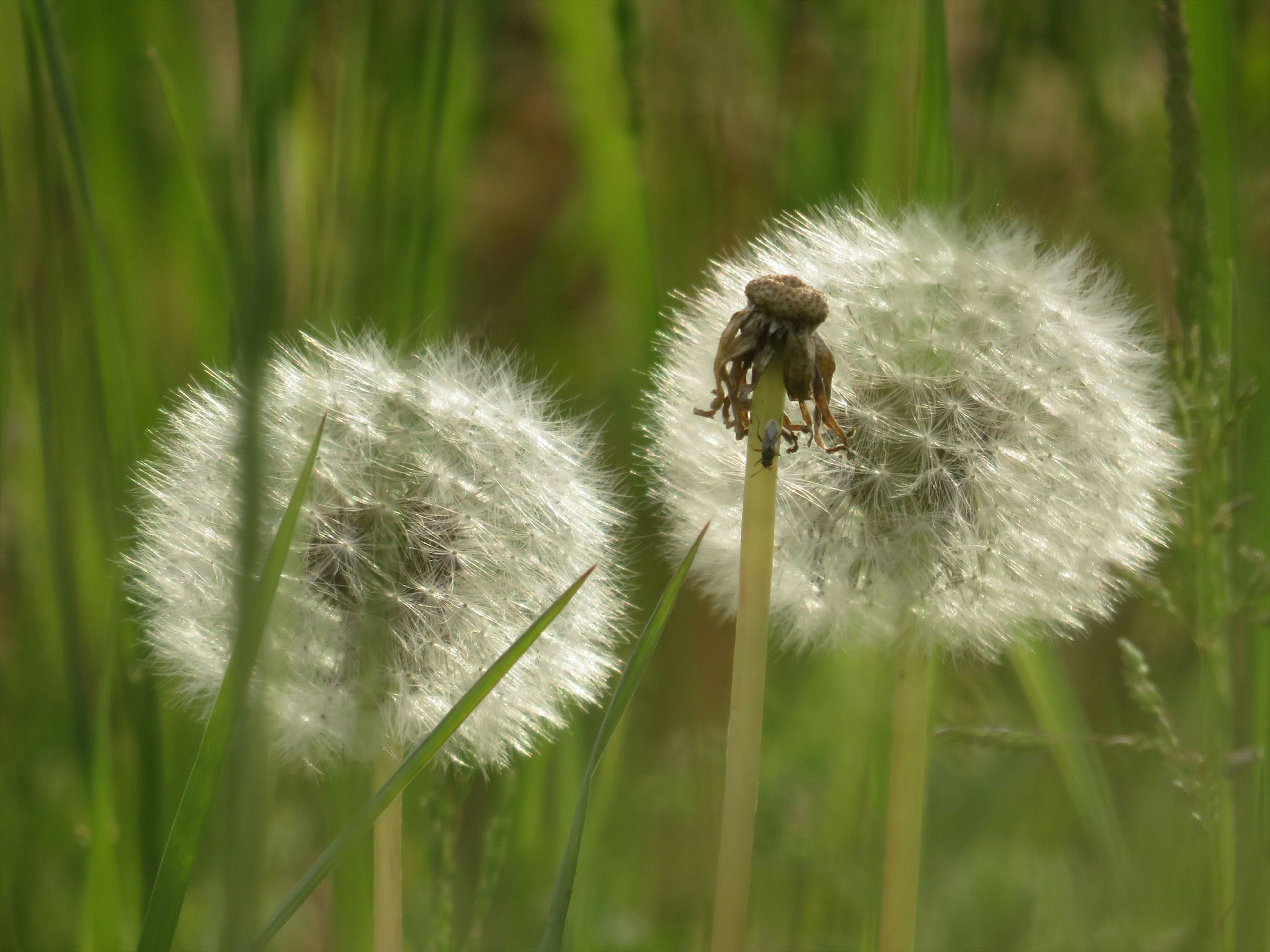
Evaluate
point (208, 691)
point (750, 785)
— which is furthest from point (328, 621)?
point (750, 785)

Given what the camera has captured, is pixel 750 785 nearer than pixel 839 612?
Yes

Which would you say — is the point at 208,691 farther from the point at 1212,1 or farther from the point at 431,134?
the point at 1212,1

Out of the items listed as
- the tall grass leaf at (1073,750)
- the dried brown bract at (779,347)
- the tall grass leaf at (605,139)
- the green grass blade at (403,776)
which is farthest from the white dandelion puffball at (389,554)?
the tall grass leaf at (1073,750)

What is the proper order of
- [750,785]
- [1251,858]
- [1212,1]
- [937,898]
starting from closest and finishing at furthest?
[750,785] → [1251,858] → [1212,1] → [937,898]

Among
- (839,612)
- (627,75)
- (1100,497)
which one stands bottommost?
(839,612)

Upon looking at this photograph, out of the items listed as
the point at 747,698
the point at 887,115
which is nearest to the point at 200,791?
the point at 747,698

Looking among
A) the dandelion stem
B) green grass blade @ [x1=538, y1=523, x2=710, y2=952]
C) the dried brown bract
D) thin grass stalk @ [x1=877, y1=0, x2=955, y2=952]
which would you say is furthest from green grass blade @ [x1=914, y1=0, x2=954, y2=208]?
the dandelion stem

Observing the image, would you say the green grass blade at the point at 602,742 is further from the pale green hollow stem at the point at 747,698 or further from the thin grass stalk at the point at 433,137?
the thin grass stalk at the point at 433,137

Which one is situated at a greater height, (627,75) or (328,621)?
(627,75)
